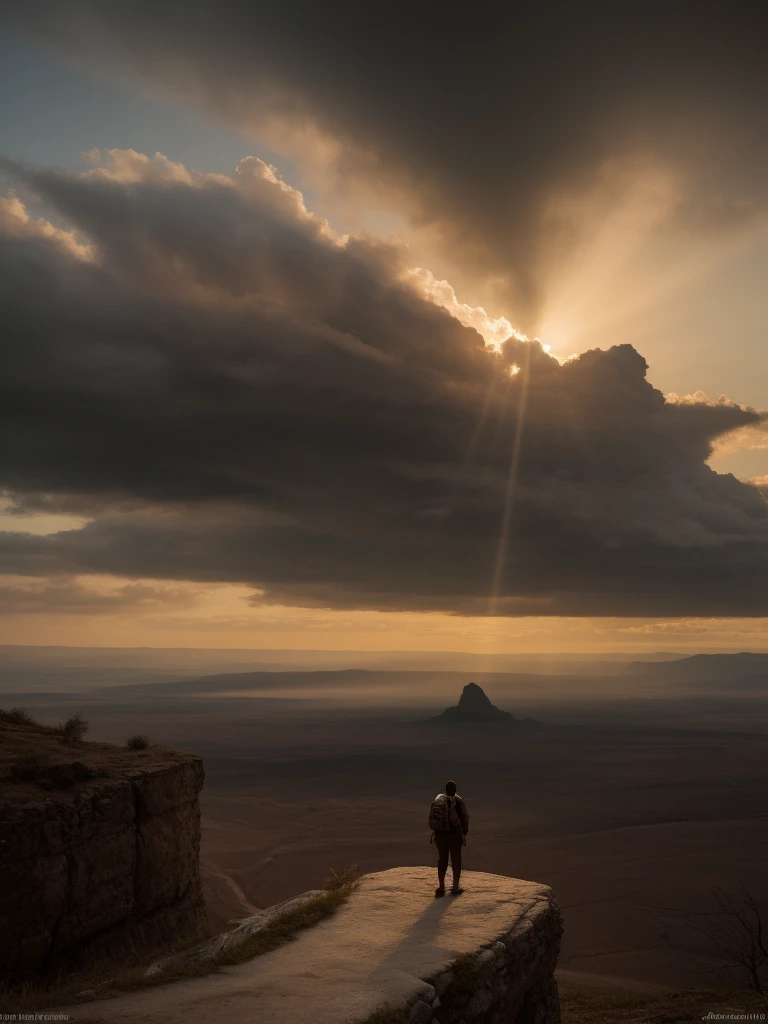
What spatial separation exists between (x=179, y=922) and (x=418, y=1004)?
13.7 m

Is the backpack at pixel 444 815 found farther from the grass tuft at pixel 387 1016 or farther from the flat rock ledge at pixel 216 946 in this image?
the grass tuft at pixel 387 1016

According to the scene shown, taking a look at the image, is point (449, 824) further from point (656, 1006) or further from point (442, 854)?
point (656, 1006)

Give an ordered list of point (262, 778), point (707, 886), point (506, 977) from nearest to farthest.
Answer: point (506, 977), point (707, 886), point (262, 778)

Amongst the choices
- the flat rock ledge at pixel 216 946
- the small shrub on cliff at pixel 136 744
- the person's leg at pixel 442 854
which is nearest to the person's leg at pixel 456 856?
the person's leg at pixel 442 854

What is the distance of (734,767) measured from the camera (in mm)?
134875

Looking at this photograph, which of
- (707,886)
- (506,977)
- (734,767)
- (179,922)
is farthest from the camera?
(734,767)

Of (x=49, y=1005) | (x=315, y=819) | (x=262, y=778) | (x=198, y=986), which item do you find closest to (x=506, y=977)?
(x=198, y=986)

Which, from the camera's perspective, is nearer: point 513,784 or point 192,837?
point 192,837

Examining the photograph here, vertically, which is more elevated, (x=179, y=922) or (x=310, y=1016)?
(x=310, y=1016)

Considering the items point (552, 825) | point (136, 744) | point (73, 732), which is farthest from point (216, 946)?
point (552, 825)

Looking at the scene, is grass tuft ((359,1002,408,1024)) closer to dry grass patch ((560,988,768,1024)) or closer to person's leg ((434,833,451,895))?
person's leg ((434,833,451,895))

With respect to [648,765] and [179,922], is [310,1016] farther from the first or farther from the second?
[648,765]

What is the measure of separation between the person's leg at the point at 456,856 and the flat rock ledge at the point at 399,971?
1.30 feet

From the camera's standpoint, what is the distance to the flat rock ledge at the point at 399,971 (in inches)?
369
